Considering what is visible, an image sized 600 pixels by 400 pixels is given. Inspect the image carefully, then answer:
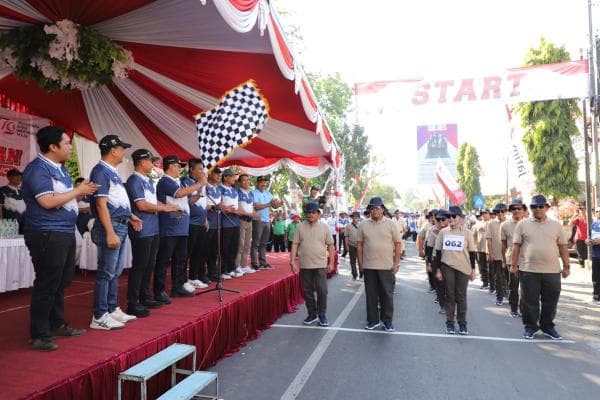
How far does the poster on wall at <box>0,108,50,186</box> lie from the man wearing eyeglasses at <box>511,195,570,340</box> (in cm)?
867

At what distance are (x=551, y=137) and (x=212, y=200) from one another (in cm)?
1582

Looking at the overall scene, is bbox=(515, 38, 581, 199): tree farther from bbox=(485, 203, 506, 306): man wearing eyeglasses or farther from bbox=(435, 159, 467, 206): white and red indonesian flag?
bbox=(485, 203, 506, 306): man wearing eyeglasses

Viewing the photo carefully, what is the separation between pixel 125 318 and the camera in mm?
4133

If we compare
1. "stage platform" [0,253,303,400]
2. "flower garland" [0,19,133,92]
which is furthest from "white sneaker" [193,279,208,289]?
"flower garland" [0,19,133,92]

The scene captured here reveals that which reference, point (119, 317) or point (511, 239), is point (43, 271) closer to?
point (119, 317)

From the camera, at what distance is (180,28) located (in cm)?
478

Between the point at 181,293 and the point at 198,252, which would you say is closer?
the point at 181,293

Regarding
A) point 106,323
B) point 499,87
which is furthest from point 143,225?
point 499,87

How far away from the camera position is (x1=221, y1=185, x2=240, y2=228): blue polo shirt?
7059 mm

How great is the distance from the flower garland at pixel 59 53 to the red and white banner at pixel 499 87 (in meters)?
9.76

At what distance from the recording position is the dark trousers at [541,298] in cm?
568

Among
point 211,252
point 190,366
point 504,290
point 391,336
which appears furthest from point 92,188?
point 504,290

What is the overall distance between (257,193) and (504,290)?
5.25 m

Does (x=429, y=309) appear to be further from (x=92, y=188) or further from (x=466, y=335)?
(x=92, y=188)
